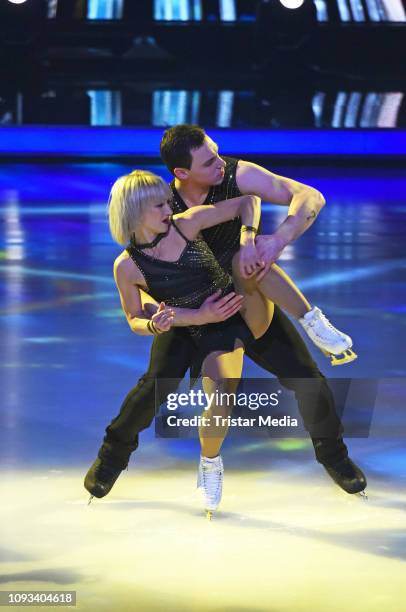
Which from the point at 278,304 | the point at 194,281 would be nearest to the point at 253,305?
the point at 278,304

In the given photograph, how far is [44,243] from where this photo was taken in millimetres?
6023

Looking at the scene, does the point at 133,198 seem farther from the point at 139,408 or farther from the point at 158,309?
the point at 139,408

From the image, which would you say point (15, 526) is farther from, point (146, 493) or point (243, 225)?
point (243, 225)

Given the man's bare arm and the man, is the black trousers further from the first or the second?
the man's bare arm

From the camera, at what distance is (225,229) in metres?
2.88

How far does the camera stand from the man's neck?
2826mm

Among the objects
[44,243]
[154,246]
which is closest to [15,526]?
[154,246]

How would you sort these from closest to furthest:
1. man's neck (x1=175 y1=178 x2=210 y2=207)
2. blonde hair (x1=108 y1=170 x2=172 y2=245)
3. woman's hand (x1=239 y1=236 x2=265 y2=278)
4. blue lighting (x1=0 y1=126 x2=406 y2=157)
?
blonde hair (x1=108 y1=170 x2=172 y2=245), woman's hand (x1=239 y1=236 x2=265 y2=278), man's neck (x1=175 y1=178 x2=210 y2=207), blue lighting (x1=0 y1=126 x2=406 y2=157)

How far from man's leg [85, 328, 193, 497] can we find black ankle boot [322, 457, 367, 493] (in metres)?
0.43

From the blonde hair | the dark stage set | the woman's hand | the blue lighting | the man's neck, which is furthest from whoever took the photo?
the blue lighting

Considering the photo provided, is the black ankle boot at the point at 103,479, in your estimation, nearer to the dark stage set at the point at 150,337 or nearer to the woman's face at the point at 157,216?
the dark stage set at the point at 150,337

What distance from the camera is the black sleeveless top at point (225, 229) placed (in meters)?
2.84

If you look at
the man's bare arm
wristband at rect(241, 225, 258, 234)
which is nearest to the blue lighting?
the man's bare arm

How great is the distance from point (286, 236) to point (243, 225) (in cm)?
10
